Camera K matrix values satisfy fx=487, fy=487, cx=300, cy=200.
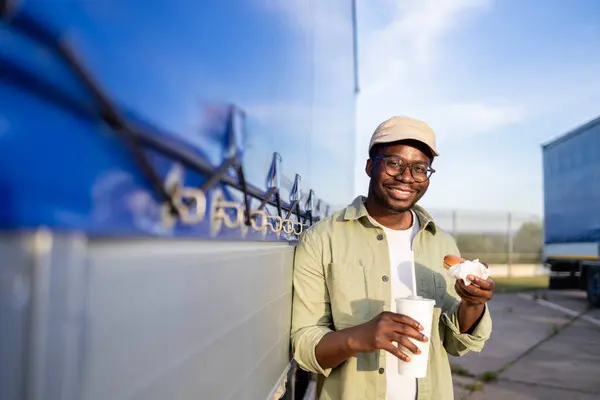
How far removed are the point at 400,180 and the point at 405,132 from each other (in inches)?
6.6

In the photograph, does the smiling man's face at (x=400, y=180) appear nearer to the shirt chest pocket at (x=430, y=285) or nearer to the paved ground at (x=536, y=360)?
the shirt chest pocket at (x=430, y=285)

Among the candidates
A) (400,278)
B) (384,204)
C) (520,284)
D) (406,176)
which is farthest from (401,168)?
(520,284)

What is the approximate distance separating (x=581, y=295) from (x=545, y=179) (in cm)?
284

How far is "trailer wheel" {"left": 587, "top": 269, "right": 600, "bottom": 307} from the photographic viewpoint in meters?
9.13

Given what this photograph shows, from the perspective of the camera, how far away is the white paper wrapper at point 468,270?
5.02 ft

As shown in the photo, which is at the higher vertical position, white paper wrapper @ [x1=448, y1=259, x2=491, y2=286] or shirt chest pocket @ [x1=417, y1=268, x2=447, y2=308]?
white paper wrapper @ [x1=448, y1=259, x2=491, y2=286]

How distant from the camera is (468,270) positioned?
1.53 m

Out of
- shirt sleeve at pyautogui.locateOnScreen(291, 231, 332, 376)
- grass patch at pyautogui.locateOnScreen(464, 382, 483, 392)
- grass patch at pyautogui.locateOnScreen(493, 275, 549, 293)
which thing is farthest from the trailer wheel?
shirt sleeve at pyautogui.locateOnScreen(291, 231, 332, 376)

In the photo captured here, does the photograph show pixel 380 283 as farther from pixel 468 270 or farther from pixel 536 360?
pixel 536 360

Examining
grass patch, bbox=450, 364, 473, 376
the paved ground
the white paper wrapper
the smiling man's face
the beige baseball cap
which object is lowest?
grass patch, bbox=450, 364, 473, 376

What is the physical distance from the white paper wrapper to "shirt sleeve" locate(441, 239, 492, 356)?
261 mm

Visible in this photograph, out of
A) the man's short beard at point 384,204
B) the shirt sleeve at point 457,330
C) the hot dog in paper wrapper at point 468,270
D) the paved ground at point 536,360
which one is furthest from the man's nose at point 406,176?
the paved ground at point 536,360

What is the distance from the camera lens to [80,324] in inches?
19.2

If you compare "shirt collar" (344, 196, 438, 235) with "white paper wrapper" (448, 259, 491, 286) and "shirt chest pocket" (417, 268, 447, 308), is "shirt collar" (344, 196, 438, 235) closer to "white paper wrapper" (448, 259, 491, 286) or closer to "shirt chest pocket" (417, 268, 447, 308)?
"shirt chest pocket" (417, 268, 447, 308)
